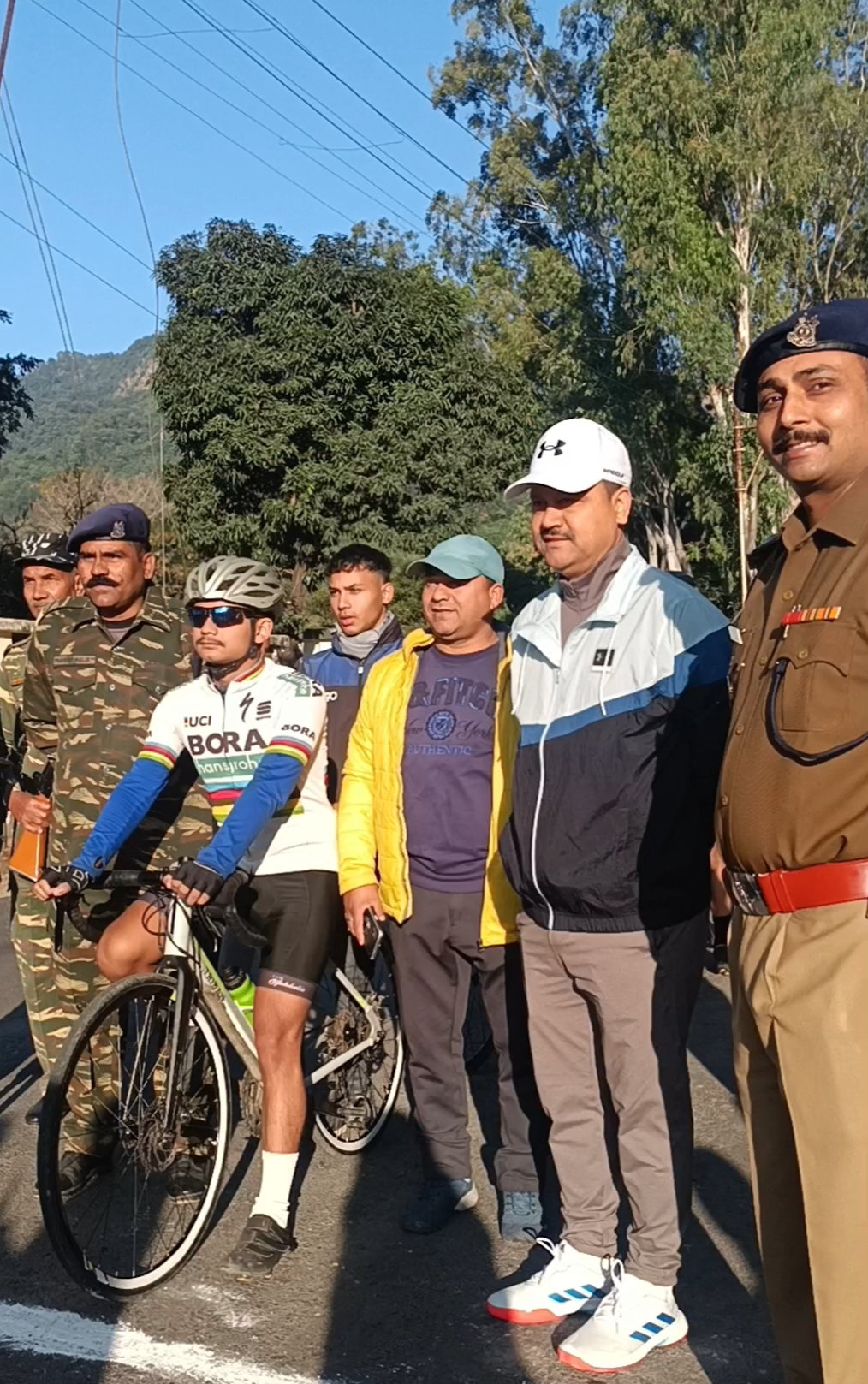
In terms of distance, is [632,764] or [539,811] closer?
[632,764]

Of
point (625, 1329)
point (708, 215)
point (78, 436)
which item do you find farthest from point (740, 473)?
point (78, 436)

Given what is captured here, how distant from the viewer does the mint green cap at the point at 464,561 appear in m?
4.74

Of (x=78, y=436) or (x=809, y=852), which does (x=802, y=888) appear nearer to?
(x=809, y=852)

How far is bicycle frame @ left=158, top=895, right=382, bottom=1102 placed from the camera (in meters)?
4.46

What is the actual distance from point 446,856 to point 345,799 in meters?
0.43

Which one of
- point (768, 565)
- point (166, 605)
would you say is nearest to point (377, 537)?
point (166, 605)

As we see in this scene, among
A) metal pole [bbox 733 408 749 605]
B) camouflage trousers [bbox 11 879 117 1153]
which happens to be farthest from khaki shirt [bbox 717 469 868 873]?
metal pole [bbox 733 408 749 605]

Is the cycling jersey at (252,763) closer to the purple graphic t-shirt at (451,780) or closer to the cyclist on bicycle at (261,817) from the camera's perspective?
the cyclist on bicycle at (261,817)

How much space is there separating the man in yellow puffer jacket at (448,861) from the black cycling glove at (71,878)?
85 cm

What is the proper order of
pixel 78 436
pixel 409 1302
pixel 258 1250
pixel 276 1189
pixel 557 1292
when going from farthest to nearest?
pixel 78 436
pixel 276 1189
pixel 258 1250
pixel 409 1302
pixel 557 1292

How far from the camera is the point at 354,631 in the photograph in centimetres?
697

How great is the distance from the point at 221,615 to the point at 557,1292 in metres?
2.28

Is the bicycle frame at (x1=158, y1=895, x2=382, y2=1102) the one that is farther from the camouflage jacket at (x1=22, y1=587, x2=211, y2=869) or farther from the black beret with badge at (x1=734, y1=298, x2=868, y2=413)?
the black beret with badge at (x1=734, y1=298, x2=868, y2=413)

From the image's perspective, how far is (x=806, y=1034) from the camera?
9.46 feet
